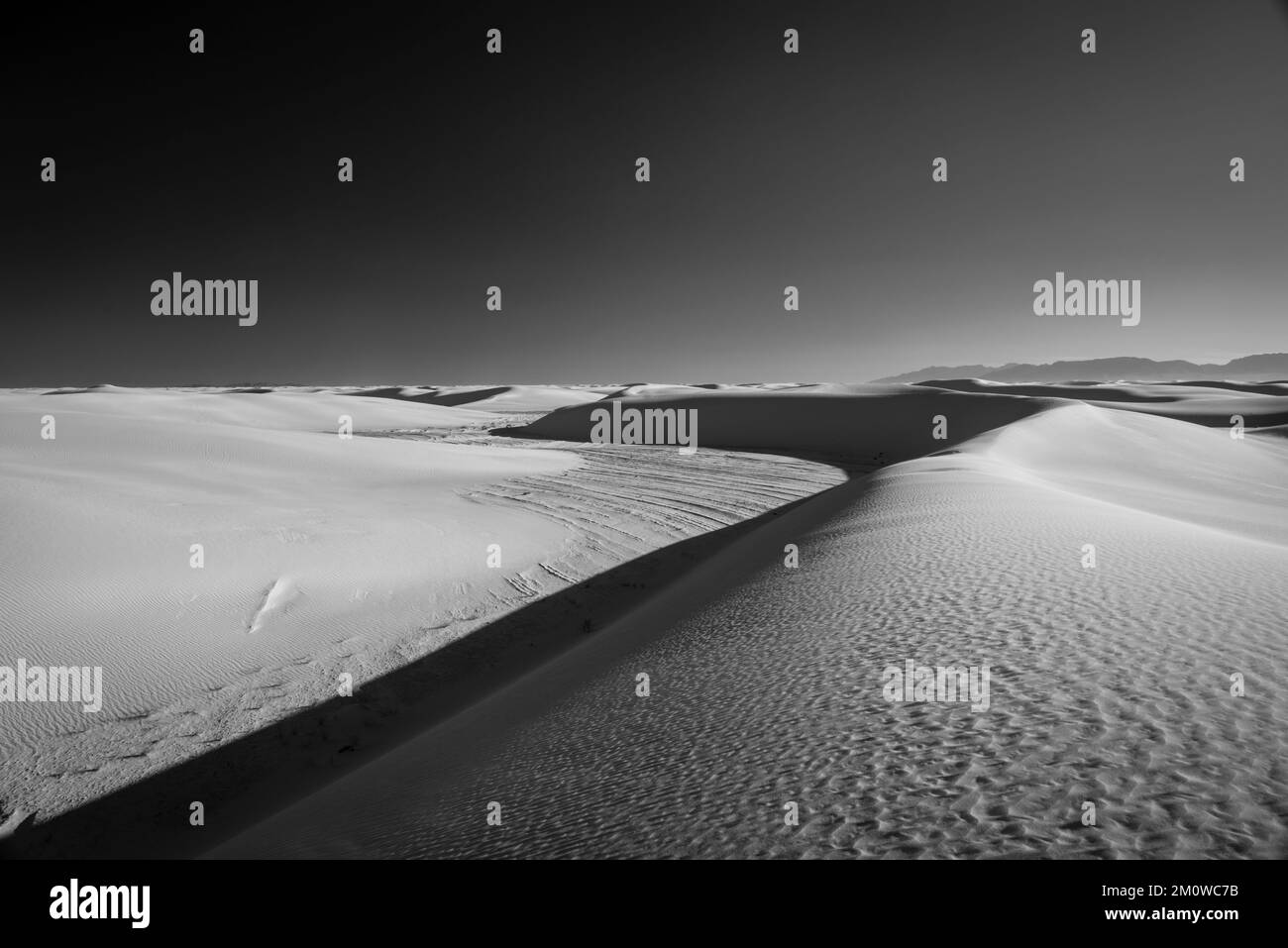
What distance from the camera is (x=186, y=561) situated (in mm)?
6590

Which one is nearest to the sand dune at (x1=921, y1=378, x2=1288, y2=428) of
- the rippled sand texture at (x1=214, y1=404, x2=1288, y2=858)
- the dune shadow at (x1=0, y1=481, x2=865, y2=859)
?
the rippled sand texture at (x1=214, y1=404, x2=1288, y2=858)

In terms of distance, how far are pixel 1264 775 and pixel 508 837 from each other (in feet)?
7.62

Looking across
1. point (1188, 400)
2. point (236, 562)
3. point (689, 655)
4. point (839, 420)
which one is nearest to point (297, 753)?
point (689, 655)

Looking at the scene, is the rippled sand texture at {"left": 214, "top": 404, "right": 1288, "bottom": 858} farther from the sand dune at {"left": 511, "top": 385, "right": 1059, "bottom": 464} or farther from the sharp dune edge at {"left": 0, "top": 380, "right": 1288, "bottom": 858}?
the sand dune at {"left": 511, "top": 385, "right": 1059, "bottom": 464}

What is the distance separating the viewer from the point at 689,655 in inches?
151

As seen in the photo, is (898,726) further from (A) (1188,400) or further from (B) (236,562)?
(A) (1188,400)

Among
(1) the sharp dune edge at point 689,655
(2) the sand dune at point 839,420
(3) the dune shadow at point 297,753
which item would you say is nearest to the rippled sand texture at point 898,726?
(1) the sharp dune edge at point 689,655

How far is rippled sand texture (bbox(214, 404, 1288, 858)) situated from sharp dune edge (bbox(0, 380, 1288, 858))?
2 centimetres

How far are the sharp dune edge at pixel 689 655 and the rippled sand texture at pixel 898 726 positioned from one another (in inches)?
0.6

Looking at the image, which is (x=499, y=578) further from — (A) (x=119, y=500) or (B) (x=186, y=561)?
(A) (x=119, y=500)

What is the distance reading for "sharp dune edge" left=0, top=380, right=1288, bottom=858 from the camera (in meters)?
1.87

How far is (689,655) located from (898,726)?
1.70 meters

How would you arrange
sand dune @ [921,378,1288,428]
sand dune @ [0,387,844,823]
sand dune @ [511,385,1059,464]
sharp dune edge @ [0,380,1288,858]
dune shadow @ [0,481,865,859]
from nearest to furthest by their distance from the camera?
1. sharp dune edge @ [0,380,1288,858]
2. dune shadow @ [0,481,865,859]
3. sand dune @ [0,387,844,823]
4. sand dune @ [511,385,1059,464]
5. sand dune @ [921,378,1288,428]

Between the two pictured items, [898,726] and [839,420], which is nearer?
[898,726]
